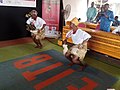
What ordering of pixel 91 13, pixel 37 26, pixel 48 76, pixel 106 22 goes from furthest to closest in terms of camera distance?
pixel 91 13
pixel 37 26
pixel 106 22
pixel 48 76

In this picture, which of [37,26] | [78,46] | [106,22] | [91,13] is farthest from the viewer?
[91,13]

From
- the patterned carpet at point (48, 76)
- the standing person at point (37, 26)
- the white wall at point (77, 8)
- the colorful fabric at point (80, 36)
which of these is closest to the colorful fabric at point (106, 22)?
the colorful fabric at point (80, 36)

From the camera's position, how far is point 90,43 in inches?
131

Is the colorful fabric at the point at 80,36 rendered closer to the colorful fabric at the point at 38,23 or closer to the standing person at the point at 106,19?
the standing person at the point at 106,19

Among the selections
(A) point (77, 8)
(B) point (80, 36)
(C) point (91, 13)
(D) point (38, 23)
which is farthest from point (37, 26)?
(C) point (91, 13)

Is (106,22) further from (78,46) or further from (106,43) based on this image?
(78,46)

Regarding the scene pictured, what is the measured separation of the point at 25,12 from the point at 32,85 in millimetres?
3180

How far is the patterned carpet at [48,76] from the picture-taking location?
207cm

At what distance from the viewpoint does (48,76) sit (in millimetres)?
2357

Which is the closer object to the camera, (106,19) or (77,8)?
(106,19)

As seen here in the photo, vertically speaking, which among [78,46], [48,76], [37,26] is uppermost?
[37,26]

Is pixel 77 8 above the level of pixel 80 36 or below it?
above

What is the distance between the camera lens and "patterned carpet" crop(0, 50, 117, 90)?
2070mm

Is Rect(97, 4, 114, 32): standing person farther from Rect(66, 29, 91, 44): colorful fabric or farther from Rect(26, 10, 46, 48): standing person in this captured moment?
Rect(26, 10, 46, 48): standing person
